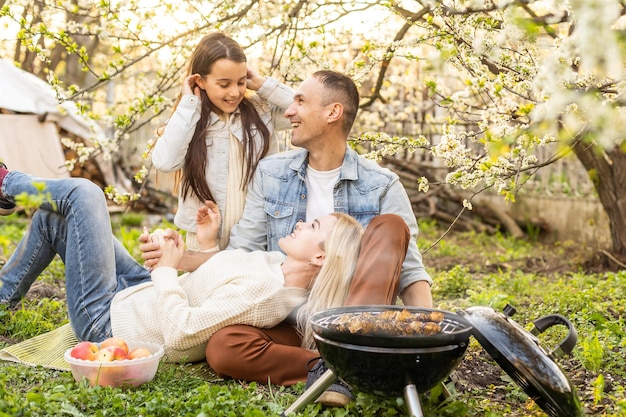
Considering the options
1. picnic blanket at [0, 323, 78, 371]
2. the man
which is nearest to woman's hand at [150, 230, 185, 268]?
the man

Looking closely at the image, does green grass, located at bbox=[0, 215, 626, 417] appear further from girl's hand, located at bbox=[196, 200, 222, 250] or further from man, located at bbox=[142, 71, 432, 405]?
girl's hand, located at bbox=[196, 200, 222, 250]

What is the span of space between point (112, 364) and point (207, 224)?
113 centimetres

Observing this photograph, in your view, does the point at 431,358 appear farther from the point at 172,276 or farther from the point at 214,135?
the point at 214,135

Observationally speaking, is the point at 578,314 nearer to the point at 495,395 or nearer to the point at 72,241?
the point at 495,395

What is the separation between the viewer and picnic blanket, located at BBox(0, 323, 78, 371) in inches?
135

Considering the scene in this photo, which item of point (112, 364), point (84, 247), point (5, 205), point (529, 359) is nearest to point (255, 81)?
point (84, 247)

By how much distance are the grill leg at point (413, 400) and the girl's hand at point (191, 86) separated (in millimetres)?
2169

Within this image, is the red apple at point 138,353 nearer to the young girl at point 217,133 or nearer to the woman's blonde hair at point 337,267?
the woman's blonde hair at point 337,267

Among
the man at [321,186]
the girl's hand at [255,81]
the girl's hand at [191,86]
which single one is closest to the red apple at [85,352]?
the man at [321,186]

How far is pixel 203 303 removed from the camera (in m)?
3.28

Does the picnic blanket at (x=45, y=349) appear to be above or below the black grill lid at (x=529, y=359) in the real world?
below

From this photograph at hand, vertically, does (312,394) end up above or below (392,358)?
below

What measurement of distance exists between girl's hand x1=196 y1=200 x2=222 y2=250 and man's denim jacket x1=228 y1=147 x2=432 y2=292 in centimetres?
11

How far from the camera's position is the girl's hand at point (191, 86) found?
3.93 m
